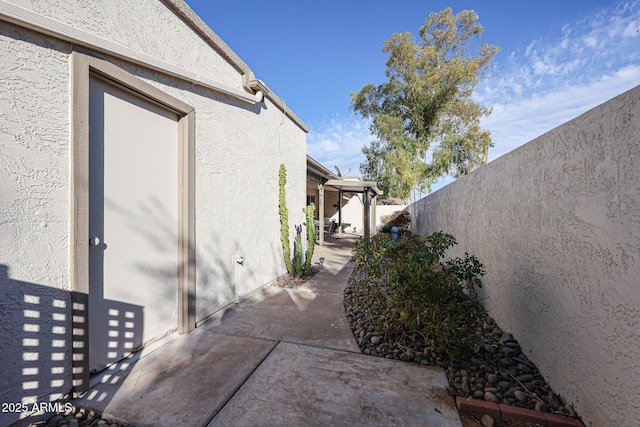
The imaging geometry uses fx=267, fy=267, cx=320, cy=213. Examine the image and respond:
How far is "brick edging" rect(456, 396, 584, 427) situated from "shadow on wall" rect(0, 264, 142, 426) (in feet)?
9.79

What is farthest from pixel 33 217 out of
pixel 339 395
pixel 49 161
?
pixel 339 395

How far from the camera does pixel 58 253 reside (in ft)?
7.02

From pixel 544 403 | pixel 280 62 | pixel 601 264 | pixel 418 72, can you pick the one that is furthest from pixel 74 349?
pixel 418 72

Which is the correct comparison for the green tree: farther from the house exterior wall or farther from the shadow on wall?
the shadow on wall

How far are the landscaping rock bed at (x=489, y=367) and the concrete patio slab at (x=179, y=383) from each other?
1320mm

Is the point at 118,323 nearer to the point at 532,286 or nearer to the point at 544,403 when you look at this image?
the point at 544,403

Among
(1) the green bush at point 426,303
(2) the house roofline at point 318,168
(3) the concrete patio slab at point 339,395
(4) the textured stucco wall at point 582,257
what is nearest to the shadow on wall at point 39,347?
(3) the concrete patio slab at point 339,395

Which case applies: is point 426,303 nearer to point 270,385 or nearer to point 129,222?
point 270,385

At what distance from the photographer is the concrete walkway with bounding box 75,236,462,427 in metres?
2.04

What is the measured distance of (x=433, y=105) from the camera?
19.1m

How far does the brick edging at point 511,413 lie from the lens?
1903 mm

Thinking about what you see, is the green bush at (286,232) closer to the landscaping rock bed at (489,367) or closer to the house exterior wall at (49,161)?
the house exterior wall at (49,161)

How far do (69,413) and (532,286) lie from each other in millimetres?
4097

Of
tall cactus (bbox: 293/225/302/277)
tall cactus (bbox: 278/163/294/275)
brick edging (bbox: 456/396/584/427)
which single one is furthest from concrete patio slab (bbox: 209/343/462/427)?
tall cactus (bbox: 293/225/302/277)
